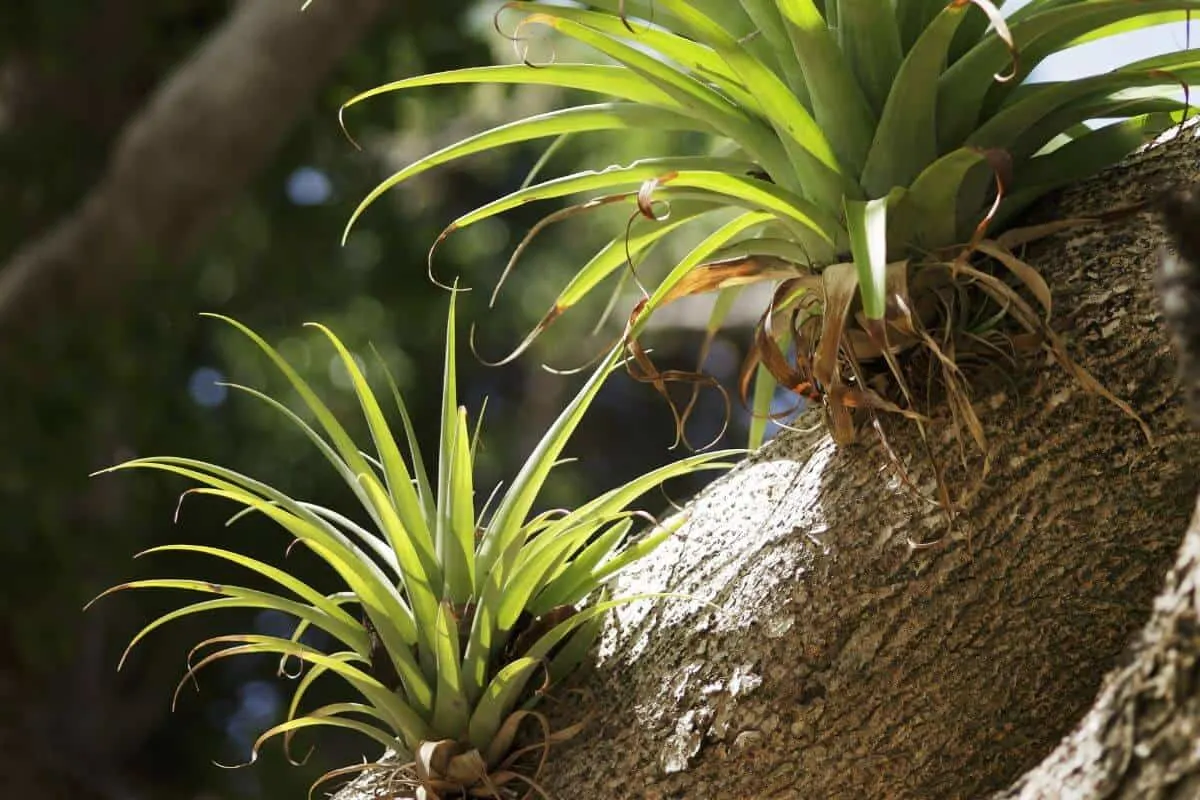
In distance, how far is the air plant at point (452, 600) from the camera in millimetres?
845

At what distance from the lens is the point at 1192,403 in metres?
0.47

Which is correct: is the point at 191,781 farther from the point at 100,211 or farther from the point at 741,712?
the point at 741,712

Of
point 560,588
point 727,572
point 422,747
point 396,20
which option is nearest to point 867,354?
point 727,572

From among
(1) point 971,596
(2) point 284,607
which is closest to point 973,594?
A: (1) point 971,596

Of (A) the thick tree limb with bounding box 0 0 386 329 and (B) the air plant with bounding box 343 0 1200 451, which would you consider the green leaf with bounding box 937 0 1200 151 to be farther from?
(A) the thick tree limb with bounding box 0 0 386 329

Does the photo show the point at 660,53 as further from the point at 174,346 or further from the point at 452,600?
the point at 174,346

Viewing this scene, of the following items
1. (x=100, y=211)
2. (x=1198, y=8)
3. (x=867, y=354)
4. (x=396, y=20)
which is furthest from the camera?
(x=396, y=20)

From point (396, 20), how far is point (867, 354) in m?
2.60

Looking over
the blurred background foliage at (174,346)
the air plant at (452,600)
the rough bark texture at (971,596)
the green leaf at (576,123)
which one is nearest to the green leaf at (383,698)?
the air plant at (452,600)

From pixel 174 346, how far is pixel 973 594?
243 centimetres

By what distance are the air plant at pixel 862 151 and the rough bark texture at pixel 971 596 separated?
3 centimetres

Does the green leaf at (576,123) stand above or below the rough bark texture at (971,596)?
above

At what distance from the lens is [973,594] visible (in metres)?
0.74

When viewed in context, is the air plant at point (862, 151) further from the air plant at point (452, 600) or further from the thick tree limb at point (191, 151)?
the thick tree limb at point (191, 151)
